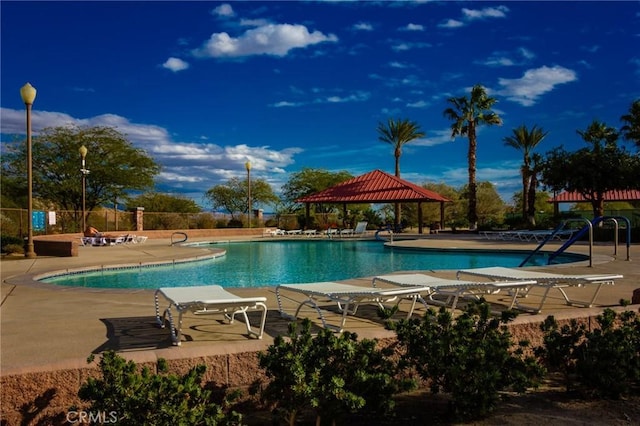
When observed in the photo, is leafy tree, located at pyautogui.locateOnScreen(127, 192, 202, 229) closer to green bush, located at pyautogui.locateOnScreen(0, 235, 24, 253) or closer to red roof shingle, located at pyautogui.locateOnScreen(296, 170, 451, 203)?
red roof shingle, located at pyautogui.locateOnScreen(296, 170, 451, 203)

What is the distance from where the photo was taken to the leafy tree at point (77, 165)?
102ft

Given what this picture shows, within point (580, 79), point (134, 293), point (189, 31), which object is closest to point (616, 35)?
point (580, 79)

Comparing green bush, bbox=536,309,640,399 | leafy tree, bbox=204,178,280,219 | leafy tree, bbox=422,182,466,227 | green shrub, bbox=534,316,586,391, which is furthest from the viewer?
leafy tree, bbox=204,178,280,219

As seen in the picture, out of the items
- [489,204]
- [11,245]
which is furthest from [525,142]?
[11,245]

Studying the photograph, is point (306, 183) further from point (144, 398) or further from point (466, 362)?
point (144, 398)

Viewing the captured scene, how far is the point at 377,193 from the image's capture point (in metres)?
30.1

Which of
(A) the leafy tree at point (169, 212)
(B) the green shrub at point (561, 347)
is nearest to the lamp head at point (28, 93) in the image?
(B) the green shrub at point (561, 347)

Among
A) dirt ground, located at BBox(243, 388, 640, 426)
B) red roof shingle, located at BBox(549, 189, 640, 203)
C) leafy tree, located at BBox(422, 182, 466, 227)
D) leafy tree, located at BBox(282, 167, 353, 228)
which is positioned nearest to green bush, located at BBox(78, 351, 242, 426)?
dirt ground, located at BBox(243, 388, 640, 426)

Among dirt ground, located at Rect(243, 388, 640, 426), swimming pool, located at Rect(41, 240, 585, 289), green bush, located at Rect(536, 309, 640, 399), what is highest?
green bush, located at Rect(536, 309, 640, 399)

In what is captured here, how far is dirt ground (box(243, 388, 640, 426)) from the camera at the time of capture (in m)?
3.40

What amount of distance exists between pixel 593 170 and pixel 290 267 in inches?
770

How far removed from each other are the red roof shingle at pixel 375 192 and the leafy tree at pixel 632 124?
465 inches

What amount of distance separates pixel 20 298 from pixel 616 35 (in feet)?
62.7

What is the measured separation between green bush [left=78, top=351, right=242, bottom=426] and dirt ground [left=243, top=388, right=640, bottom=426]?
2.20ft
